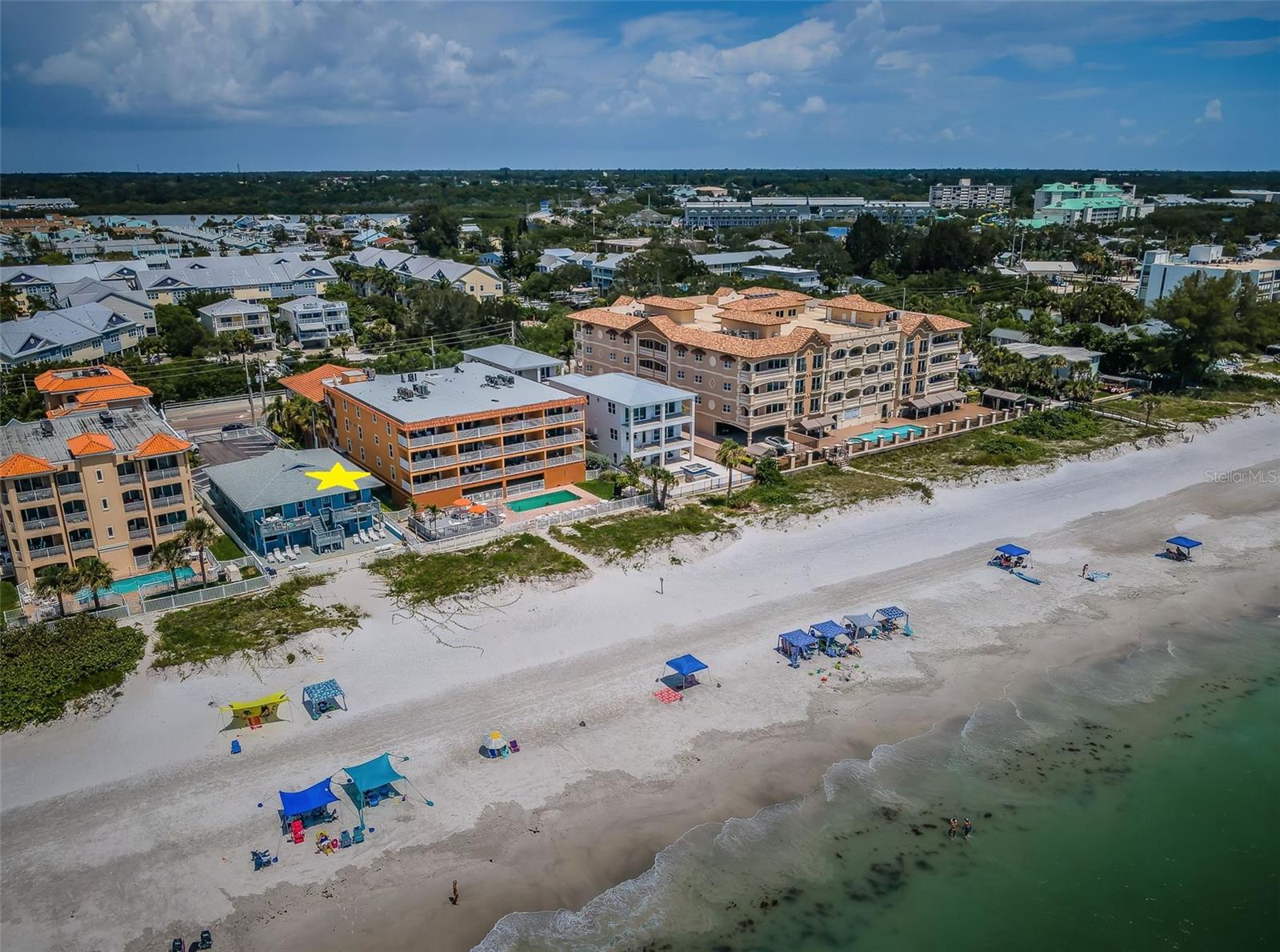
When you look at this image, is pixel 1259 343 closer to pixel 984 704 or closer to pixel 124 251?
pixel 984 704

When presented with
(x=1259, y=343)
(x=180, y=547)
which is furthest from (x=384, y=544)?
(x=1259, y=343)

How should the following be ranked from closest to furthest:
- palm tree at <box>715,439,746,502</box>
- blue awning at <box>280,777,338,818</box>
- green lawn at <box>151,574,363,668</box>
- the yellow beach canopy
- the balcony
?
blue awning at <box>280,777,338,818</box> < the yellow beach canopy < green lawn at <box>151,574,363,668</box> < the balcony < palm tree at <box>715,439,746,502</box>

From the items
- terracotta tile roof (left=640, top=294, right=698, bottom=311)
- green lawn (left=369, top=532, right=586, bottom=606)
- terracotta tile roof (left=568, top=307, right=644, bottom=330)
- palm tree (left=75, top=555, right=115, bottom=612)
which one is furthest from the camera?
terracotta tile roof (left=640, top=294, right=698, bottom=311)

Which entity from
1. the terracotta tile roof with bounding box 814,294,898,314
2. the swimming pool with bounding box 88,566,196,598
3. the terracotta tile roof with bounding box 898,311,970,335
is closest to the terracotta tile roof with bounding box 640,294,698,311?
the terracotta tile roof with bounding box 814,294,898,314

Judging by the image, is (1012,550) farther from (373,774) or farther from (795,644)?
(373,774)

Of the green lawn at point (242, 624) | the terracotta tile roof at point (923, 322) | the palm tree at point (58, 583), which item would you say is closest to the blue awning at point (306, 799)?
the green lawn at point (242, 624)

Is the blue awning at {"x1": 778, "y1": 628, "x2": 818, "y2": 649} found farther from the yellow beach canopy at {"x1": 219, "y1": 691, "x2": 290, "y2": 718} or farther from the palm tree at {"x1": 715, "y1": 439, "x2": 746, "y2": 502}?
the yellow beach canopy at {"x1": 219, "y1": 691, "x2": 290, "y2": 718}
